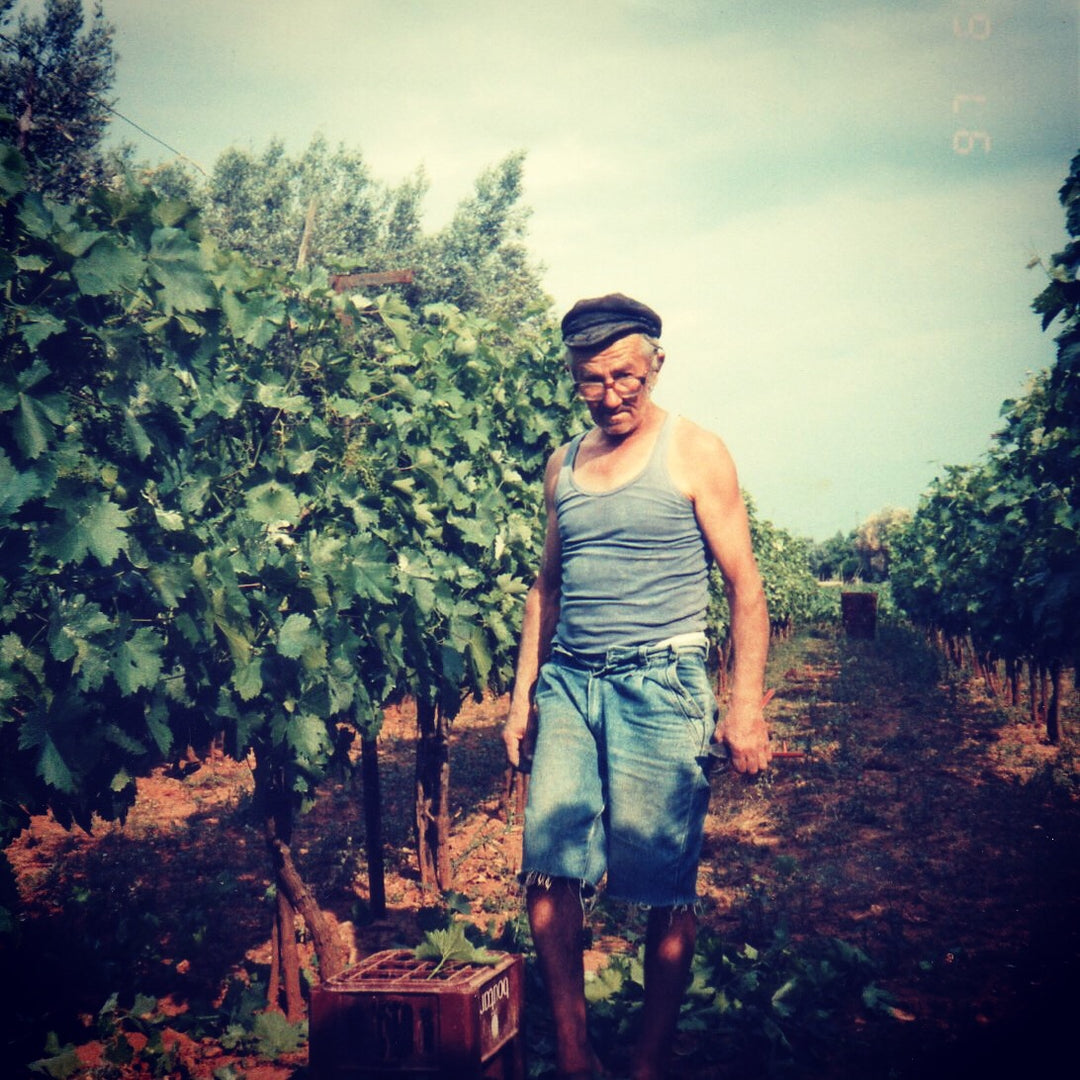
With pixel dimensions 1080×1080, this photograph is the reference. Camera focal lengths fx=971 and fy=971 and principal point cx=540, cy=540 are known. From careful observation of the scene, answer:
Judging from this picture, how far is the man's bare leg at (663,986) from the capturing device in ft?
9.53

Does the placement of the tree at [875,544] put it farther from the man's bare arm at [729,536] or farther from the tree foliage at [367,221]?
the man's bare arm at [729,536]

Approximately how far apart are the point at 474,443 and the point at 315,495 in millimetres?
1707

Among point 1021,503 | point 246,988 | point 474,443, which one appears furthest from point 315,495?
point 1021,503

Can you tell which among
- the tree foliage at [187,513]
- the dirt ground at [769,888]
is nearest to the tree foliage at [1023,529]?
the dirt ground at [769,888]

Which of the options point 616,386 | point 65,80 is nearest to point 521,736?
point 616,386

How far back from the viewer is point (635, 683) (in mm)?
2947

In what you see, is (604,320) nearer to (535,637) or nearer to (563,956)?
(535,637)

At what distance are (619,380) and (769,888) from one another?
4.14 m

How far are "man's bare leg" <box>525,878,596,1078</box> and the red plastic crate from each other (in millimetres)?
180

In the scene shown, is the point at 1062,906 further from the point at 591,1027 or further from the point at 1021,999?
the point at 591,1027

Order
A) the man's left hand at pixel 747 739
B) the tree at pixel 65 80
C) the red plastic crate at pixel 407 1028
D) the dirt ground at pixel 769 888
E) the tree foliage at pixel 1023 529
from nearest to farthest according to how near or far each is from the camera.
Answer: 1. the red plastic crate at pixel 407 1028
2. the man's left hand at pixel 747 739
3. the dirt ground at pixel 769 888
4. the tree foliage at pixel 1023 529
5. the tree at pixel 65 80

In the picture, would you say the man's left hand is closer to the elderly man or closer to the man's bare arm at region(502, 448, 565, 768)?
the elderly man

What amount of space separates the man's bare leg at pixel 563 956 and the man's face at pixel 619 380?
1.44 metres

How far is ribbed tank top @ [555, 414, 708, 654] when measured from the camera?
300 cm
